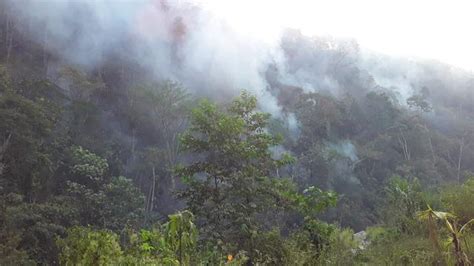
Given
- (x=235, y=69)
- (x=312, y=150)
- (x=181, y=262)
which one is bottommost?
(x=181, y=262)

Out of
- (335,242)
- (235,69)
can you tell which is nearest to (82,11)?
(235,69)

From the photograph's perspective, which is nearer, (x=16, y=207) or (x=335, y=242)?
(x=335, y=242)

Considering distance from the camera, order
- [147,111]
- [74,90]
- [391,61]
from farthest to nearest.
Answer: [391,61], [147,111], [74,90]

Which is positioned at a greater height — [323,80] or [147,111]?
[323,80]

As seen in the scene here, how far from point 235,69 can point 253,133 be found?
24494mm

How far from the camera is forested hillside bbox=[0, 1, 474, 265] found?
6.67m

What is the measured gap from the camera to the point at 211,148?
7.34m

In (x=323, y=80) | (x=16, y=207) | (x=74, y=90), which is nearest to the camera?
(x=16, y=207)

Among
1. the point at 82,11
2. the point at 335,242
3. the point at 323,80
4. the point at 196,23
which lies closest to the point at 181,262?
the point at 335,242

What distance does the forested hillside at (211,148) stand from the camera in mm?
6672

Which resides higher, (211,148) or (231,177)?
(211,148)

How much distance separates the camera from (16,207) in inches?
595

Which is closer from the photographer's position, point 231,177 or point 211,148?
point 231,177

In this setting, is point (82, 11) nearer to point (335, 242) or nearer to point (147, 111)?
point (147, 111)
